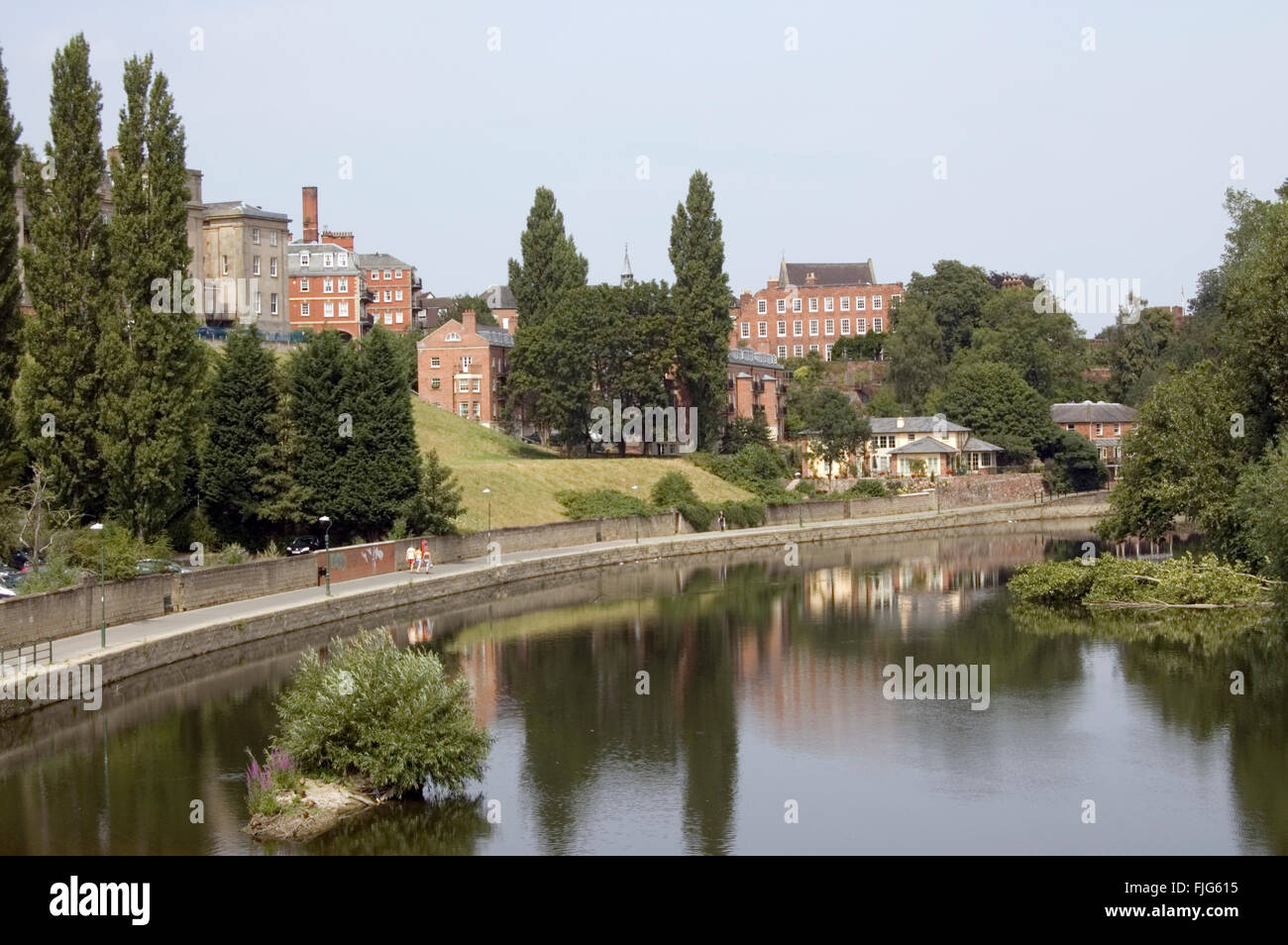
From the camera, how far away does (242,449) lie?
49.0 m

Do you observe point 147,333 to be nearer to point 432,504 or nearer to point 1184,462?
point 432,504

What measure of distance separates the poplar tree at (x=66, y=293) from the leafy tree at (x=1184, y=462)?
103ft

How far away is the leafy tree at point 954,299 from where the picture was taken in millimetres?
118875

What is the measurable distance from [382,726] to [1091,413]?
293 ft

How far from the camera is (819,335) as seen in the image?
129000mm

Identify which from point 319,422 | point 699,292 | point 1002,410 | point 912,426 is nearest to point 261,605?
point 319,422

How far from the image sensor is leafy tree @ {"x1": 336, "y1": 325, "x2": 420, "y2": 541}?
49875 millimetres

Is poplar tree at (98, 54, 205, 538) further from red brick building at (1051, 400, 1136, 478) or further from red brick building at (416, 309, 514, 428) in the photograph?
red brick building at (1051, 400, 1136, 478)

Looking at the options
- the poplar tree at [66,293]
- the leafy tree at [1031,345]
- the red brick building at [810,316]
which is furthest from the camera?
the red brick building at [810,316]

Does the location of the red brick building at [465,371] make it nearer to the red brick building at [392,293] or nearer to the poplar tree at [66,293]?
the red brick building at [392,293]

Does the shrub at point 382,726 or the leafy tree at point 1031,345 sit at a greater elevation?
the leafy tree at point 1031,345

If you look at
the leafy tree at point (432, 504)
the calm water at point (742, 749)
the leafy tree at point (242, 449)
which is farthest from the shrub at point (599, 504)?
the calm water at point (742, 749)
